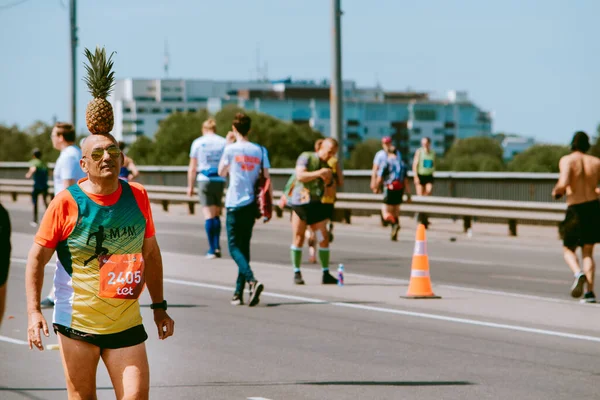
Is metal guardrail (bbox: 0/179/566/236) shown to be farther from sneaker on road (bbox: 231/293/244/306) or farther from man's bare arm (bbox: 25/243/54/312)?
man's bare arm (bbox: 25/243/54/312)

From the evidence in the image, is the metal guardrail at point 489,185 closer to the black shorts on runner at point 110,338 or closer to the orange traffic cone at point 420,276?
the orange traffic cone at point 420,276

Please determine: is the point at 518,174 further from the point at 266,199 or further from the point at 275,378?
the point at 275,378

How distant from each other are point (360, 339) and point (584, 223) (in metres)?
3.69

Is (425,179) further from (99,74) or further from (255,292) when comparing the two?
(99,74)

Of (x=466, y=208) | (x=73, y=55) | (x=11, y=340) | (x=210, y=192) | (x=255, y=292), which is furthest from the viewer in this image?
(x=73, y=55)

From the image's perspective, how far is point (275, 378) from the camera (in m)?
8.66

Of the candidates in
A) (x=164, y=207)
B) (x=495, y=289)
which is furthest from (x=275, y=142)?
(x=495, y=289)

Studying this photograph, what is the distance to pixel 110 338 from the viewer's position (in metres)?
5.39

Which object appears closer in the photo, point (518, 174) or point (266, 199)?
point (266, 199)

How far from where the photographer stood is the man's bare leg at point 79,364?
17.7 feet

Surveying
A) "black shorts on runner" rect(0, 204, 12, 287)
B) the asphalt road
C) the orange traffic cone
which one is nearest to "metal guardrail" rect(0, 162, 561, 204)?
the asphalt road

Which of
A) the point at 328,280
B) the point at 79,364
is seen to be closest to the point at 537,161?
the point at 328,280

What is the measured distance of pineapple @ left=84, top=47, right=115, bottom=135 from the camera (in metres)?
5.57

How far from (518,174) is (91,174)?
20681mm
